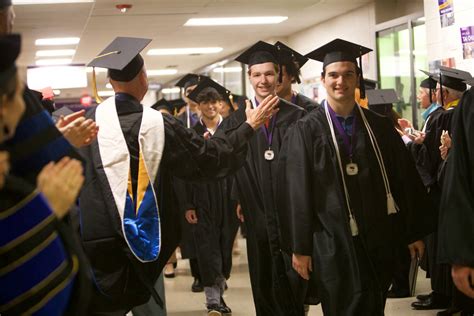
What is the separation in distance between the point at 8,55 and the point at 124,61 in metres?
2.17

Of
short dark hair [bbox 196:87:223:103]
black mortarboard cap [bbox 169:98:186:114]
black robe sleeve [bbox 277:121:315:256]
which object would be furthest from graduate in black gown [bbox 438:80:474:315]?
black mortarboard cap [bbox 169:98:186:114]

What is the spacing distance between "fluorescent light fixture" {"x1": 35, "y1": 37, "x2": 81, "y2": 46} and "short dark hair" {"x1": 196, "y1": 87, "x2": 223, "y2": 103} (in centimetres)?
737

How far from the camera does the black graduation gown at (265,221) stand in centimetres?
507

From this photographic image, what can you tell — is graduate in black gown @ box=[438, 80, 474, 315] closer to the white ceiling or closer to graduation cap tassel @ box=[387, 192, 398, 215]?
graduation cap tassel @ box=[387, 192, 398, 215]

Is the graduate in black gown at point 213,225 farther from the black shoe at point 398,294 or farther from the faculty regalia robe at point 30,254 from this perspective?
the faculty regalia robe at point 30,254

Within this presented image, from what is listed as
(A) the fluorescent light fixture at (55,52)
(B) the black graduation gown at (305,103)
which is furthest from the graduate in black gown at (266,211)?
(A) the fluorescent light fixture at (55,52)

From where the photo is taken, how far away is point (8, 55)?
1.96 m

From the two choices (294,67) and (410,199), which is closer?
(410,199)

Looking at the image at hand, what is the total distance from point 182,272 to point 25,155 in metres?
7.33

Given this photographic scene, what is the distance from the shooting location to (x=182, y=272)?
9.39 m

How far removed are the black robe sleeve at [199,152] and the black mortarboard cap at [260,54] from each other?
1279 mm

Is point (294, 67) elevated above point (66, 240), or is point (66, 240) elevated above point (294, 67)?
point (294, 67)

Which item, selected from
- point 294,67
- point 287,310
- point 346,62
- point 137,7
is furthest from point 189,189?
point 137,7

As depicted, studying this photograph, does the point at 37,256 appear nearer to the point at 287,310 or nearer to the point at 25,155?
the point at 25,155
